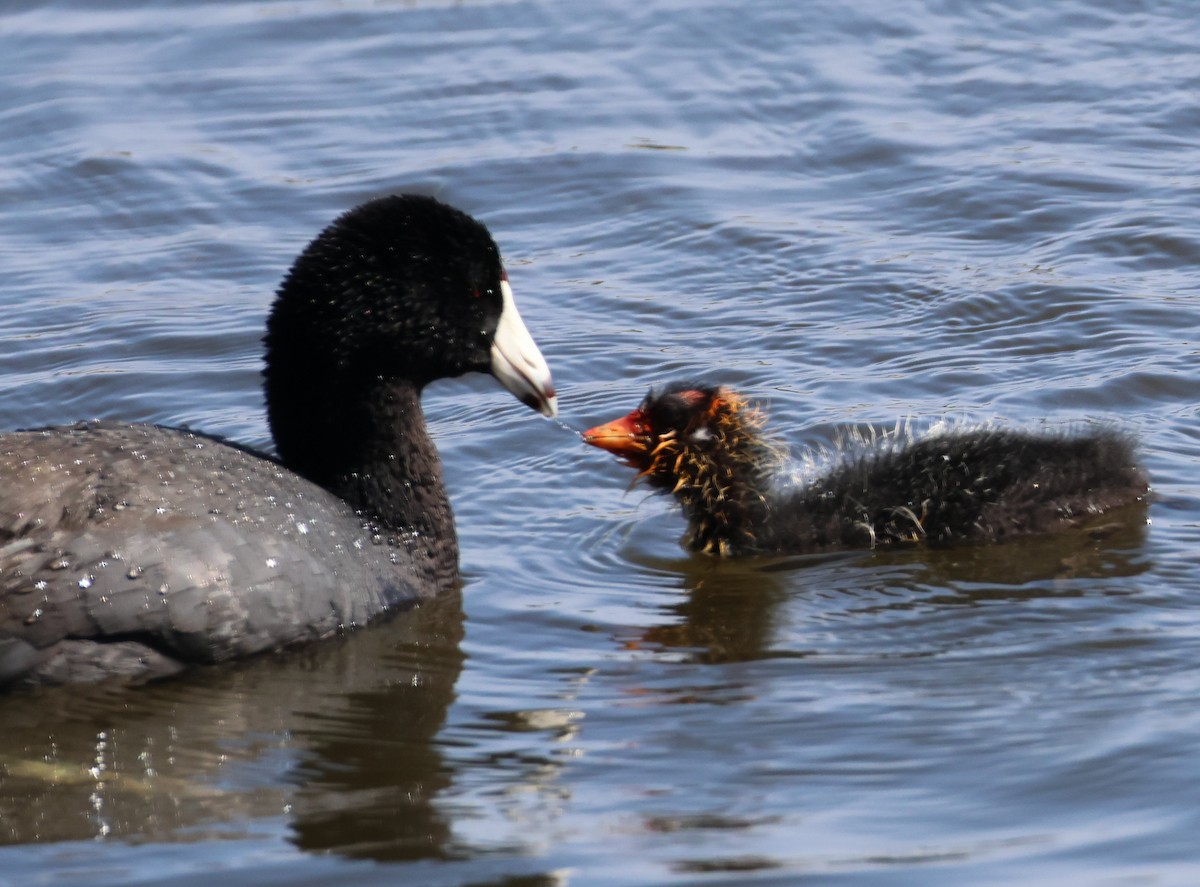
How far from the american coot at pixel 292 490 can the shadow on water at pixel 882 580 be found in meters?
0.91

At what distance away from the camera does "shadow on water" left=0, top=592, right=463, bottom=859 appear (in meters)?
5.14

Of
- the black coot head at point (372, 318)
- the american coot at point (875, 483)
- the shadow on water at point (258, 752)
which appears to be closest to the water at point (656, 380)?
the shadow on water at point (258, 752)

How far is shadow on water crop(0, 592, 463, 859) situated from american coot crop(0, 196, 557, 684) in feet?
0.38

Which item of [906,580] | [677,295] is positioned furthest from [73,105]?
[906,580]

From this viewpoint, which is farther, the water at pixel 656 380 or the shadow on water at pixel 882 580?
the shadow on water at pixel 882 580

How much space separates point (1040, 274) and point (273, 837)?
5785mm

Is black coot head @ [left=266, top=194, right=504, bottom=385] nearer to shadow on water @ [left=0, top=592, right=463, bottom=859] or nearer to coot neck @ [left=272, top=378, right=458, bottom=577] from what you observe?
coot neck @ [left=272, top=378, right=458, bottom=577]

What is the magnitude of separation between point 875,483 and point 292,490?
222 cm

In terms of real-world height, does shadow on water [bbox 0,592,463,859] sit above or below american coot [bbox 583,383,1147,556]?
below

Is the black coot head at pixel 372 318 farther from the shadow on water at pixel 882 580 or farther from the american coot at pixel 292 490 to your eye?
the shadow on water at pixel 882 580

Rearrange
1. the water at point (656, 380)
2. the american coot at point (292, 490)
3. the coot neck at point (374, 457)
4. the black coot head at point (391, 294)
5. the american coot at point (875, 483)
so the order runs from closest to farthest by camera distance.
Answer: the water at point (656, 380)
the american coot at point (292, 490)
the black coot head at point (391, 294)
the coot neck at point (374, 457)
the american coot at point (875, 483)

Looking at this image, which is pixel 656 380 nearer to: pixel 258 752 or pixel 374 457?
pixel 374 457

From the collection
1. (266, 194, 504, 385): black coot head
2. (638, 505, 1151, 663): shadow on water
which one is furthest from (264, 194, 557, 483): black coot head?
(638, 505, 1151, 663): shadow on water

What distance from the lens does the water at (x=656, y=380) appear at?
5.07m
